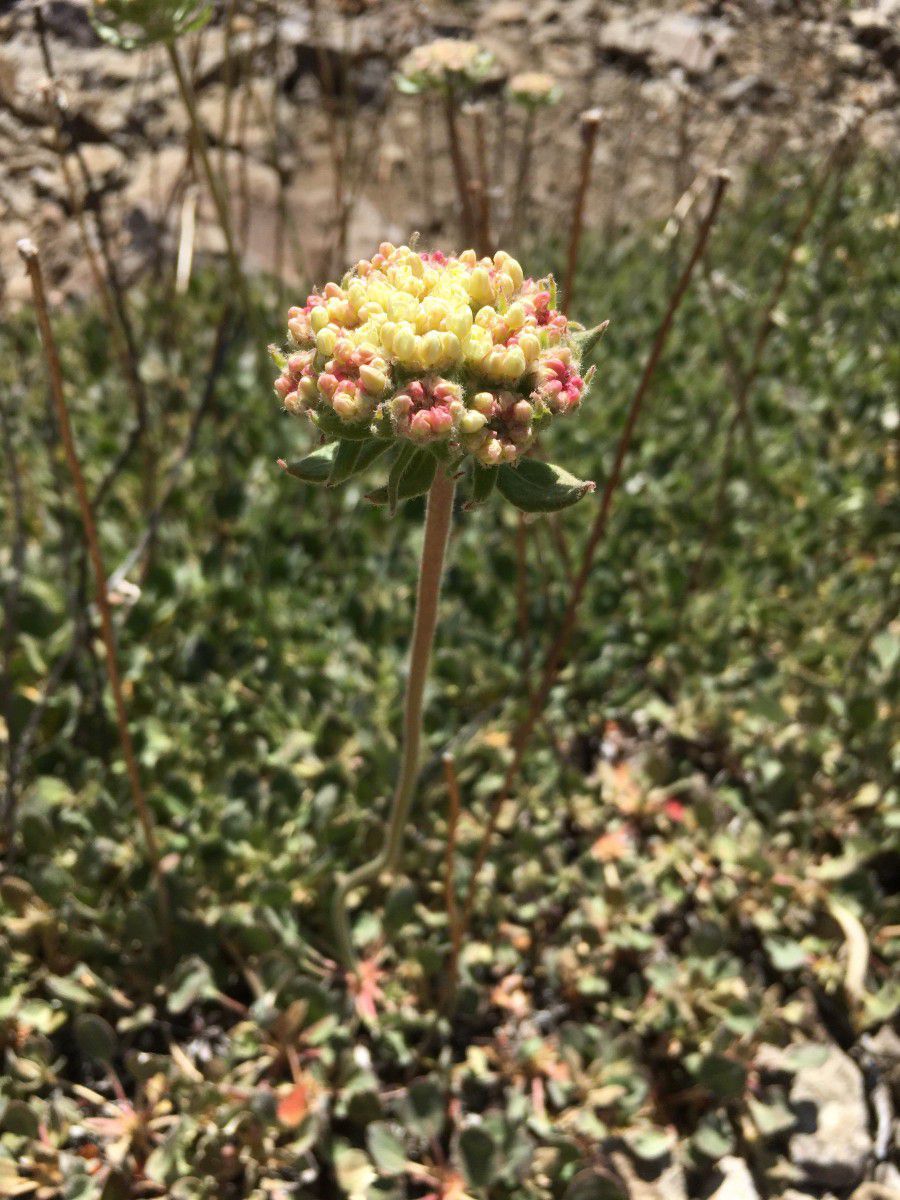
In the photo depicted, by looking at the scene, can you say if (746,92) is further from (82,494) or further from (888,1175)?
(888,1175)

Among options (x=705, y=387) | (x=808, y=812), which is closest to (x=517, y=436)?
(x=808, y=812)

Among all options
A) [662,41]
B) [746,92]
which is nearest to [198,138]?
[746,92]

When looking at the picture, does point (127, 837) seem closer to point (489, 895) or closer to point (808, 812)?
point (489, 895)

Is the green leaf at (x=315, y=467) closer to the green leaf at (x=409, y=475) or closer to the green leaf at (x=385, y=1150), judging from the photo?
the green leaf at (x=409, y=475)

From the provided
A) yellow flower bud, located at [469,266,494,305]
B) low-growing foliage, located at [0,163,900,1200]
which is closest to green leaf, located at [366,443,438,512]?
yellow flower bud, located at [469,266,494,305]

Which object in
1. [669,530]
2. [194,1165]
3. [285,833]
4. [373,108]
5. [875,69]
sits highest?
[875,69]

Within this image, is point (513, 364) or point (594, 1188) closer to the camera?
point (513, 364)
